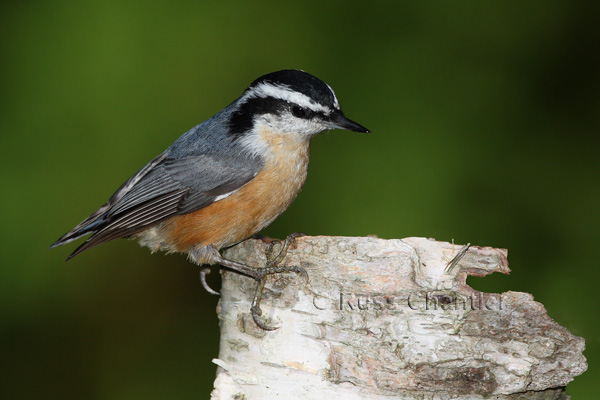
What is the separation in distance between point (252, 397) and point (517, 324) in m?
0.74

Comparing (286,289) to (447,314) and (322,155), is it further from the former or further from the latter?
(322,155)

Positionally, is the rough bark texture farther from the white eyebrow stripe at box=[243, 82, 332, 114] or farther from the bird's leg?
the white eyebrow stripe at box=[243, 82, 332, 114]

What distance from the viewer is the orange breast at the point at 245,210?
7.08 feet

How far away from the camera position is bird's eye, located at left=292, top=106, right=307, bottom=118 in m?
2.14

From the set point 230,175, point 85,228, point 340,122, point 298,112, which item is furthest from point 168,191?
point 340,122

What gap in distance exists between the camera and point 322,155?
8.37 ft

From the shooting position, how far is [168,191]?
2240mm

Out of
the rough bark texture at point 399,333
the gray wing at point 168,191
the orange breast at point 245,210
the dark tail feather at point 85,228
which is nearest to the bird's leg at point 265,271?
the rough bark texture at point 399,333

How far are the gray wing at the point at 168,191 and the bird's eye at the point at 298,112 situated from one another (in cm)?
21

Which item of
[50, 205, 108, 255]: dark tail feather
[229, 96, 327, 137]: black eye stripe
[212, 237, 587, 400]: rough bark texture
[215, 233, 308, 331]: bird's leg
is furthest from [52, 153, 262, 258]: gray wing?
[212, 237, 587, 400]: rough bark texture

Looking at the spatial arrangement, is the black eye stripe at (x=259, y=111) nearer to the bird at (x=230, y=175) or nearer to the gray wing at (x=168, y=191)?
the bird at (x=230, y=175)

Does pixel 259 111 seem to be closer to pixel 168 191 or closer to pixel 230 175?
pixel 230 175

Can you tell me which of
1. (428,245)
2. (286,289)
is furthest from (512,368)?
(286,289)

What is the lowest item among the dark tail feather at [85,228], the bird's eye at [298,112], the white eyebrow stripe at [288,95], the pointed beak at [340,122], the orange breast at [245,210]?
the dark tail feather at [85,228]
